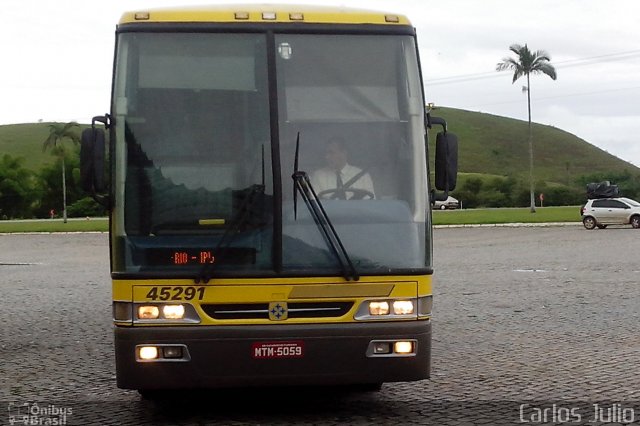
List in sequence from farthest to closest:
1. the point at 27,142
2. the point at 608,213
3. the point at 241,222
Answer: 1. the point at 27,142
2. the point at 608,213
3. the point at 241,222

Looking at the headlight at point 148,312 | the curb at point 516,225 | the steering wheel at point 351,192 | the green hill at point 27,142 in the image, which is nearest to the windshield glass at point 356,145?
the steering wheel at point 351,192

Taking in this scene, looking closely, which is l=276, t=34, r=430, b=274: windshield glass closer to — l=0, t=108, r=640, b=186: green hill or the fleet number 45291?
the fleet number 45291

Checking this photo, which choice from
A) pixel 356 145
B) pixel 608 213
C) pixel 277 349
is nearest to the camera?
pixel 277 349

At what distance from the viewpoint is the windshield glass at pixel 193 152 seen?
21.2 feet

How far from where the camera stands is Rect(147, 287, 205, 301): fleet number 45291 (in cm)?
641

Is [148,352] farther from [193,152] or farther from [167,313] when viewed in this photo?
[193,152]

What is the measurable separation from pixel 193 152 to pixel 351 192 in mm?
1120

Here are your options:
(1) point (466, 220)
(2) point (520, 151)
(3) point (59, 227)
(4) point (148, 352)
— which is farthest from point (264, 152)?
(2) point (520, 151)

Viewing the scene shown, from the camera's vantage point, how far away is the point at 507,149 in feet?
566

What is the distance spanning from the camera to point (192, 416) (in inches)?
278

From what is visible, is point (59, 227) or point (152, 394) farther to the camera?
point (59, 227)

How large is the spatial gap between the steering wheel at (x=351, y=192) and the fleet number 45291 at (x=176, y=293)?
41.2 inches

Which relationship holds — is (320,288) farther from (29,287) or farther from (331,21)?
(29,287)

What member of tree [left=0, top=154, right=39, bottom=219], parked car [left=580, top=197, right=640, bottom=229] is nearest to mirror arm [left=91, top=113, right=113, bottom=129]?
parked car [left=580, top=197, right=640, bottom=229]
